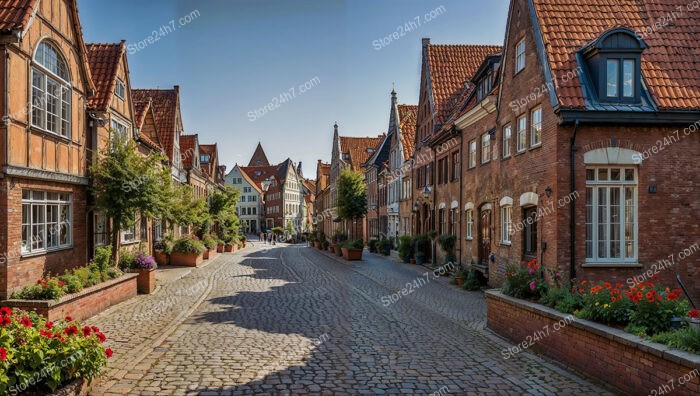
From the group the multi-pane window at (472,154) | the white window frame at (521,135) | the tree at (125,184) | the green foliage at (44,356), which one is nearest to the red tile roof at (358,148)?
the multi-pane window at (472,154)

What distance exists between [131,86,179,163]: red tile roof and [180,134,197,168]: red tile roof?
5785 mm

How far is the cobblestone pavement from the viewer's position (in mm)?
7711

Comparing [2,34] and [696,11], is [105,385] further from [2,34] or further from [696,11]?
[696,11]

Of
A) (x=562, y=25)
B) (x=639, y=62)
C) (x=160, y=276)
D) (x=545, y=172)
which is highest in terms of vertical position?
(x=562, y=25)

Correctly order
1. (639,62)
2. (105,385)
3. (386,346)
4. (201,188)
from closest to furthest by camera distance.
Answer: (105,385)
(386,346)
(639,62)
(201,188)

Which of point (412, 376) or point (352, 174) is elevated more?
point (352, 174)

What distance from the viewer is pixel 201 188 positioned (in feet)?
146

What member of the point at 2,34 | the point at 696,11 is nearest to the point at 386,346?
the point at 2,34

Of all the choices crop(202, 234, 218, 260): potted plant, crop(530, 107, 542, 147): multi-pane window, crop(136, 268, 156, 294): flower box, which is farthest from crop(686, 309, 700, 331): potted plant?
crop(202, 234, 218, 260): potted plant

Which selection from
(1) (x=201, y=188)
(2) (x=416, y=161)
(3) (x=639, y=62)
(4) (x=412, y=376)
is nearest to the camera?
(4) (x=412, y=376)

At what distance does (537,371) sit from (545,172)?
21.7 ft

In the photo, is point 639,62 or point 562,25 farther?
point 562,25

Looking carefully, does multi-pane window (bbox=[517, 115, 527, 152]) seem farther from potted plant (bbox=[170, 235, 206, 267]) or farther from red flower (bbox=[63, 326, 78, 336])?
potted plant (bbox=[170, 235, 206, 267])

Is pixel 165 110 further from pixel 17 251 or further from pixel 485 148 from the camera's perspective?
pixel 17 251
